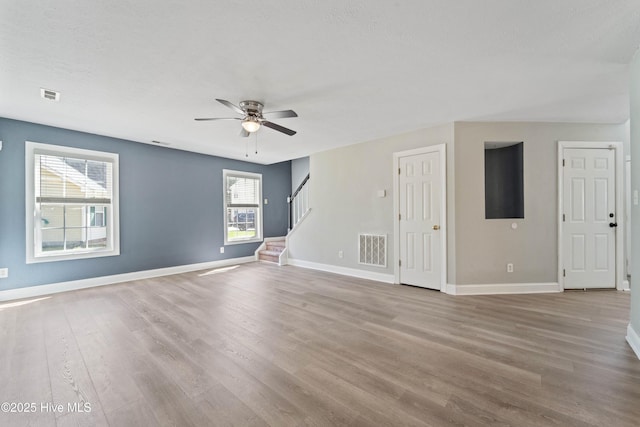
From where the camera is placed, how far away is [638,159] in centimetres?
218

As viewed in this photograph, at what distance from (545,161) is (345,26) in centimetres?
377

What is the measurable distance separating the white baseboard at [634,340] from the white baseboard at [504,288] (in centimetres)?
141

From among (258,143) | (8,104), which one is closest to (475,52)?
(258,143)

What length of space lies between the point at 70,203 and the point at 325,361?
4.74 metres

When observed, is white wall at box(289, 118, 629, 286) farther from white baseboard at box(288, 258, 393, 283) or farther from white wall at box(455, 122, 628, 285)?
white baseboard at box(288, 258, 393, 283)

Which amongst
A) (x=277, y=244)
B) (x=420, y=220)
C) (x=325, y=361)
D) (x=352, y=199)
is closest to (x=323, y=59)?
(x=325, y=361)

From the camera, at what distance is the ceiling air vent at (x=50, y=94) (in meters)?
2.79

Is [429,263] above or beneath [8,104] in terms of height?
beneath

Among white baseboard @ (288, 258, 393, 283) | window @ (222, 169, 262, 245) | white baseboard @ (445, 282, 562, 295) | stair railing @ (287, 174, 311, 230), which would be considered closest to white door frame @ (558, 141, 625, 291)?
white baseboard @ (445, 282, 562, 295)

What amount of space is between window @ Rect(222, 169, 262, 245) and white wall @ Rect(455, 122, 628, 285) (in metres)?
Answer: 4.77

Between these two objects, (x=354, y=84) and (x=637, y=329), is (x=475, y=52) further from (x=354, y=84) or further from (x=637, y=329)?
(x=637, y=329)

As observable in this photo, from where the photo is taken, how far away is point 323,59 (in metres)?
2.23

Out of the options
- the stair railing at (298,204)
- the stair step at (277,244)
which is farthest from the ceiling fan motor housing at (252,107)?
the stair step at (277,244)

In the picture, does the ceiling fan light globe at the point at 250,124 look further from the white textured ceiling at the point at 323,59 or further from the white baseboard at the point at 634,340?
the white baseboard at the point at 634,340
